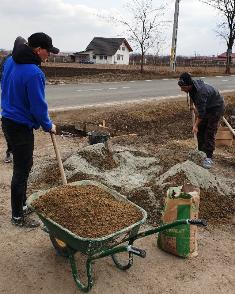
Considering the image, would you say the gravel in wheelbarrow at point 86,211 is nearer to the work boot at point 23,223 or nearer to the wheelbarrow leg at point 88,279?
the wheelbarrow leg at point 88,279

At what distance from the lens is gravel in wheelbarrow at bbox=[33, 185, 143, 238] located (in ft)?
12.1

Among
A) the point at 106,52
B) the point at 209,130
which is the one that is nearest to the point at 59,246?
the point at 209,130

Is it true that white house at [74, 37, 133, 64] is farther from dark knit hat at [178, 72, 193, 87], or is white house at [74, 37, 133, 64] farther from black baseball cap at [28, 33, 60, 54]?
black baseball cap at [28, 33, 60, 54]

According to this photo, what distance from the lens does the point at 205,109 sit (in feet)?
23.3

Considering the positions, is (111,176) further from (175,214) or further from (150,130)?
(150,130)

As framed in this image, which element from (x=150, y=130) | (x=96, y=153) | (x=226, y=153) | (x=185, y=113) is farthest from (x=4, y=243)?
(x=185, y=113)

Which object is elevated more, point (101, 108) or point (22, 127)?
point (22, 127)

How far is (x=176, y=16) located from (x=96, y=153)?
23635 mm

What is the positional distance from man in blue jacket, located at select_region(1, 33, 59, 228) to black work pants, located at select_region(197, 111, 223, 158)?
145 inches

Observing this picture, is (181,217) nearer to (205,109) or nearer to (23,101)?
(23,101)

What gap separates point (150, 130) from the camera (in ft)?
35.6

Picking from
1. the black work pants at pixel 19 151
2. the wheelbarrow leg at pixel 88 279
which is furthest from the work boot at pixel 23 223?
the wheelbarrow leg at pixel 88 279

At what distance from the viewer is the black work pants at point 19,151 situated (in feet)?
14.8

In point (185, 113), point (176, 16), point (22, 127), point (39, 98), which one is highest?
point (176, 16)
